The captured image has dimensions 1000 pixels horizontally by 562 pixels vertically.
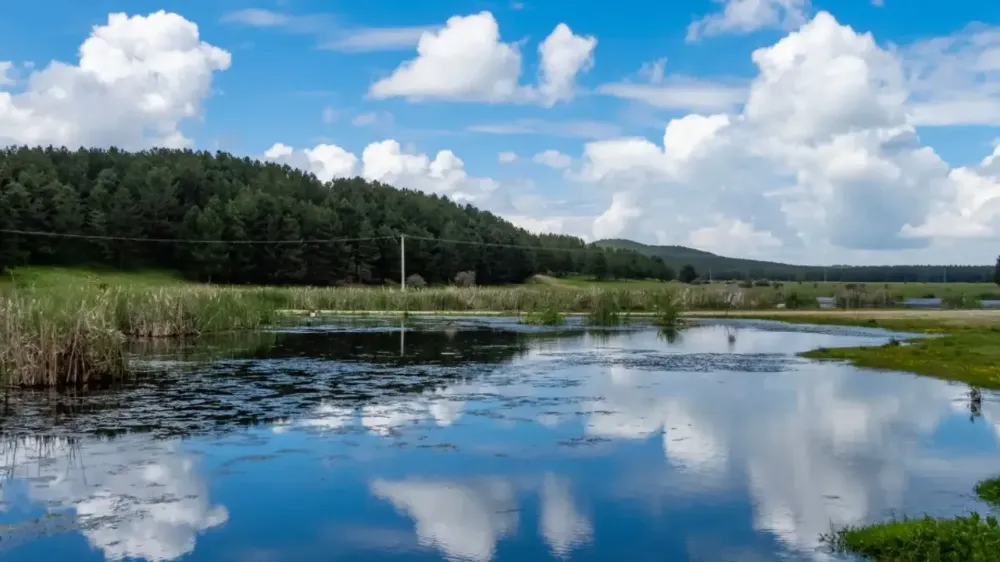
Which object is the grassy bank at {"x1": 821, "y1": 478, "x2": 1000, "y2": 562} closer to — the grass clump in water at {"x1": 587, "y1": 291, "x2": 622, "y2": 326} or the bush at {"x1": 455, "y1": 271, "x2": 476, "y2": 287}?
the grass clump in water at {"x1": 587, "y1": 291, "x2": 622, "y2": 326}

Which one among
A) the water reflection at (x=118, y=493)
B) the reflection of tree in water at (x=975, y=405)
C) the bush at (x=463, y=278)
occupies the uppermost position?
the bush at (x=463, y=278)

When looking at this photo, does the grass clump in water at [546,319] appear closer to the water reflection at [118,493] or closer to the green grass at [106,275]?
the green grass at [106,275]

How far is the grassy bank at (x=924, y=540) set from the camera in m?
8.51

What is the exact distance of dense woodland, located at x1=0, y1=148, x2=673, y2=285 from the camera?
289 ft

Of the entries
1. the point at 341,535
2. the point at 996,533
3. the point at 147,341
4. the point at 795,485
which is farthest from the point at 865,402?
the point at 147,341

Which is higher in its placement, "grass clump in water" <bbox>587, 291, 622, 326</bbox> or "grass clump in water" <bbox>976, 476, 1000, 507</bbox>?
"grass clump in water" <bbox>587, 291, 622, 326</bbox>

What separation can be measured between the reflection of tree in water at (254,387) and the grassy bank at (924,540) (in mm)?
10780

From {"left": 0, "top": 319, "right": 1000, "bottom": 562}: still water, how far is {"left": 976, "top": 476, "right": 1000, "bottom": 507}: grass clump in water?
21 centimetres

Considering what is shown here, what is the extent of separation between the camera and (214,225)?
9669 cm

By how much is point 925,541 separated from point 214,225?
94488 mm

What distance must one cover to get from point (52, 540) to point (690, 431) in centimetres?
1053

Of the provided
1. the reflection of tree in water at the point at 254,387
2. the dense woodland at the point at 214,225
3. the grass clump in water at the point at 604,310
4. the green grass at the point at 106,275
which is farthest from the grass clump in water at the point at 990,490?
the dense woodland at the point at 214,225

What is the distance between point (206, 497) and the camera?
11883 mm

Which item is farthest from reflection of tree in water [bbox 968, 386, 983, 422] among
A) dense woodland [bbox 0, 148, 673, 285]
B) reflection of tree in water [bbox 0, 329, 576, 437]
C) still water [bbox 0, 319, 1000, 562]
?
dense woodland [bbox 0, 148, 673, 285]
